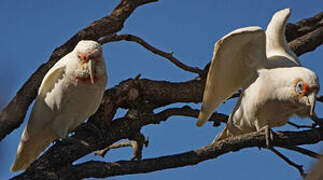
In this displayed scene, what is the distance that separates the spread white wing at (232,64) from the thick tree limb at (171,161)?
0.80 metres

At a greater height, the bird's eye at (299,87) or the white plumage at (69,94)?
the white plumage at (69,94)

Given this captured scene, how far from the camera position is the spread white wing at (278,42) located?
4.14 metres

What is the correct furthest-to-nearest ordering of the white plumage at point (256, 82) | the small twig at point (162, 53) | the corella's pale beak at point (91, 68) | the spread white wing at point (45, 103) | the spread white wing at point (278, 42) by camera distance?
the small twig at point (162, 53) → the spread white wing at point (278, 42) → the spread white wing at point (45, 103) → the corella's pale beak at point (91, 68) → the white plumage at point (256, 82)

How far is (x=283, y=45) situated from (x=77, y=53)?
2.04m

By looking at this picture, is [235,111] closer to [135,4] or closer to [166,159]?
[166,159]

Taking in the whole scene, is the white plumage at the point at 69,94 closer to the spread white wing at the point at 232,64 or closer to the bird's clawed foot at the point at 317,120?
the spread white wing at the point at 232,64

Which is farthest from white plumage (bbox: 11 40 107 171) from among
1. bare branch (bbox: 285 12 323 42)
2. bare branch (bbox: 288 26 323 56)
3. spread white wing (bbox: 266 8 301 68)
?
bare branch (bbox: 285 12 323 42)

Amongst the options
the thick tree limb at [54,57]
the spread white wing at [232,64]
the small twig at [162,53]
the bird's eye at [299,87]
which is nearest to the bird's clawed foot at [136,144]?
the spread white wing at [232,64]

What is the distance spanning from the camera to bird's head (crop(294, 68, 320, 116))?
11.3 ft

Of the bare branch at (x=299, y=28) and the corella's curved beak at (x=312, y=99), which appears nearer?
the corella's curved beak at (x=312, y=99)

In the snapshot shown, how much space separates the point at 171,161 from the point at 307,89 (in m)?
1.22

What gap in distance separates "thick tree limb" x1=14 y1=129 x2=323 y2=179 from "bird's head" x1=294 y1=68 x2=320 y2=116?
0.25 meters

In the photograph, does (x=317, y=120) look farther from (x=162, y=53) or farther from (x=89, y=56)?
(x=89, y=56)

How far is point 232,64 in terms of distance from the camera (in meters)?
4.04
